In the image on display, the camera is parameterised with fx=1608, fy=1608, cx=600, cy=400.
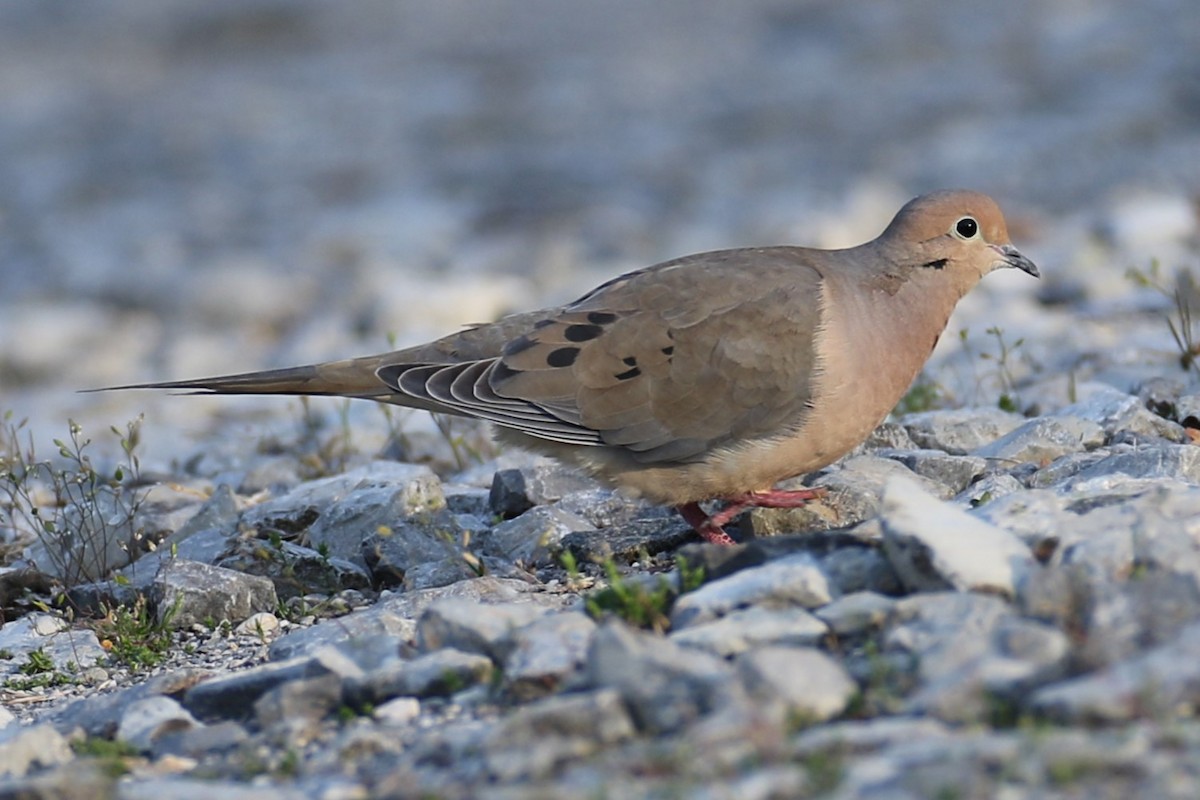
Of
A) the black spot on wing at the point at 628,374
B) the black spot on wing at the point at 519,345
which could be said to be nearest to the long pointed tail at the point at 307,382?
the black spot on wing at the point at 519,345

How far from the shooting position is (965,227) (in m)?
5.04

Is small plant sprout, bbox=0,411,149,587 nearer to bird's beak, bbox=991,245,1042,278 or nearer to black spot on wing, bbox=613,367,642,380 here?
black spot on wing, bbox=613,367,642,380

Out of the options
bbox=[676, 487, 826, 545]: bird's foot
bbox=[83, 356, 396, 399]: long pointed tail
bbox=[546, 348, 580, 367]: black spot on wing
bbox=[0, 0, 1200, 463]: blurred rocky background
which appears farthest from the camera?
bbox=[0, 0, 1200, 463]: blurred rocky background

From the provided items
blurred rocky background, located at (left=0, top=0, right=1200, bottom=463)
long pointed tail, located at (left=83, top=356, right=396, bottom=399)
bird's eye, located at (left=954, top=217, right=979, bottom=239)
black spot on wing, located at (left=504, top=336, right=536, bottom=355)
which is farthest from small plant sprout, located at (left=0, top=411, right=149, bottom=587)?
bird's eye, located at (left=954, top=217, right=979, bottom=239)

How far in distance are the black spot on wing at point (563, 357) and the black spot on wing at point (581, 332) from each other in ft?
0.13

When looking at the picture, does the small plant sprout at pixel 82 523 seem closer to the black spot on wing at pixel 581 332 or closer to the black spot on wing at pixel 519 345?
the black spot on wing at pixel 519 345

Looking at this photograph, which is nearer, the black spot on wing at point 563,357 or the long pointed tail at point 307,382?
the long pointed tail at point 307,382

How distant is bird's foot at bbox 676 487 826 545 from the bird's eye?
0.98 m

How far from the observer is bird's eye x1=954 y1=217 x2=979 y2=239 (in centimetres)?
502

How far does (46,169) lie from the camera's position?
15188 millimetres

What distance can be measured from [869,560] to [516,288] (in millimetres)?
6770

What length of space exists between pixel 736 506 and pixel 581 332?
2.32ft

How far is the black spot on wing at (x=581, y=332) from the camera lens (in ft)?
16.0

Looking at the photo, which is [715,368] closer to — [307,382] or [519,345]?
[519,345]
